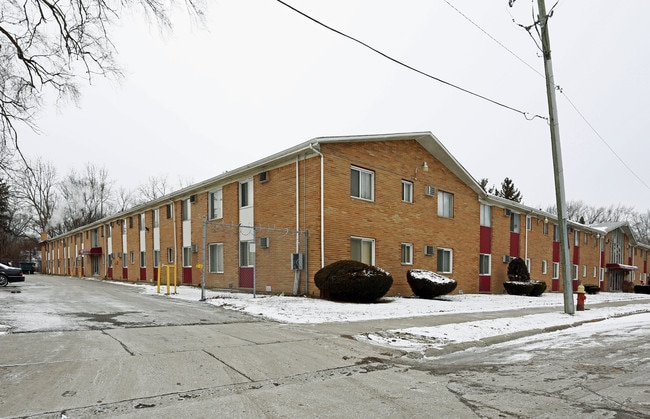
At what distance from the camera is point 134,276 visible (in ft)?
99.8

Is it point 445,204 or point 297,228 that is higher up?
point 445,204

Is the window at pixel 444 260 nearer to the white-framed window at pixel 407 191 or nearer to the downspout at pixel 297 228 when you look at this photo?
the white-framed window at pixel 407 191

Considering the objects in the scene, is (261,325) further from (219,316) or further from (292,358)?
(292,358)

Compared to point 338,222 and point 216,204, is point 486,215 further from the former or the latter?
point 216,204

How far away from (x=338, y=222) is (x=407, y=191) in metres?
4.89

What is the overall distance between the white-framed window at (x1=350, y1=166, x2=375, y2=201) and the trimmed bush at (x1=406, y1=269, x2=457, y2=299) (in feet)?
11.3

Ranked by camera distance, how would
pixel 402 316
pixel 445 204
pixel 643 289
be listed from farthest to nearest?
pixel 643 289, pixel 445 204, pixel 402 316

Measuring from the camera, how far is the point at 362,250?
16.5 m

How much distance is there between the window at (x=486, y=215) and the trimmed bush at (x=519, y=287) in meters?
3.46

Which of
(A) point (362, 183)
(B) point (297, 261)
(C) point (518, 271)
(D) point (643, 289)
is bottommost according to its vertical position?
(D) point (643, 289)

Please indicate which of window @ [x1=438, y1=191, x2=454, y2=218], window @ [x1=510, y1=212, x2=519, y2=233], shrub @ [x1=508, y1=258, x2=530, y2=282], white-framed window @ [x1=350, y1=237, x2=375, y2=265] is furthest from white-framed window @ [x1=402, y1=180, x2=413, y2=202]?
window @ [x1=510, y1=212, x2=519, y2=233]

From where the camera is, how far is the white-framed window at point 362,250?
16.2 meters

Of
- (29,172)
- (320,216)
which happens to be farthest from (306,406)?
(29,172)

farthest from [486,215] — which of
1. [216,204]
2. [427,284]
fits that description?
[216,204]
